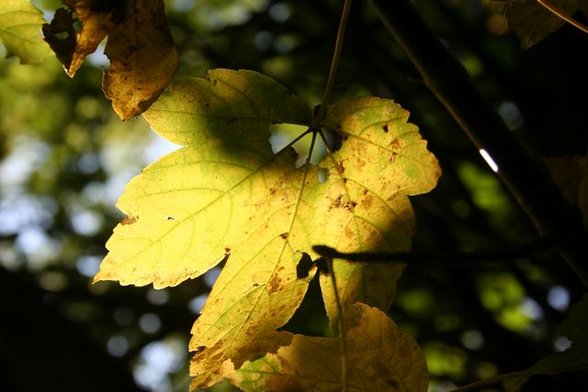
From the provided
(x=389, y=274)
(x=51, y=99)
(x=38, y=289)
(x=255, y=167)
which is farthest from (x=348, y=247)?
(x=51, y=99)

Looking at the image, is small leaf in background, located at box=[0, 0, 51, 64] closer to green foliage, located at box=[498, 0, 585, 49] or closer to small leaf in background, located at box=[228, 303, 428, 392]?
small leaf in background, located at box=[228, 303, 428, 392]

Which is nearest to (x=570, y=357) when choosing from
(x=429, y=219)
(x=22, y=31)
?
(x=22, y=31)

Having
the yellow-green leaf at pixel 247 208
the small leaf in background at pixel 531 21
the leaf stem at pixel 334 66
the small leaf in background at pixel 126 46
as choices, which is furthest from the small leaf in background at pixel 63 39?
the small leaf in background at pixel 531 21

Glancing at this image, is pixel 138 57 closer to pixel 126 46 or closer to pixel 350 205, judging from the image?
pixel 126 46

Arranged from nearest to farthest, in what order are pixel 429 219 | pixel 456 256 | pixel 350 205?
1. pixel 456 256
2. pixel 350 205
3. pixel 429 219

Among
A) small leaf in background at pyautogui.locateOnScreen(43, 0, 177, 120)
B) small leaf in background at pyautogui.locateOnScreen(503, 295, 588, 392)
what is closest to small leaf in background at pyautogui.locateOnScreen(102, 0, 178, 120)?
small leaf in background at pyautogui.locateOnScreen(43, 0, 177, 120)
